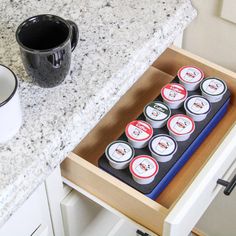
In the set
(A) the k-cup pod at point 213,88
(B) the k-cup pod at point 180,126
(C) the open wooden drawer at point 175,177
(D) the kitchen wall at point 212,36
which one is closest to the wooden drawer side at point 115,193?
(C) the open wooden drawer at point 175,177

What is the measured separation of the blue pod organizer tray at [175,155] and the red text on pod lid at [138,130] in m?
0.02

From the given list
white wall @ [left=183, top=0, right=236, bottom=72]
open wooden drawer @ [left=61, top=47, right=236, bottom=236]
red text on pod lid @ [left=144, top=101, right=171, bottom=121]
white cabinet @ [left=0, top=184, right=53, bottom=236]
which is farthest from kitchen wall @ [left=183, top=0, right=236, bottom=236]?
white cabinet @ [left=0, top=184, right=53, bottom=236]

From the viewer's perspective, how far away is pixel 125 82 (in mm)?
851

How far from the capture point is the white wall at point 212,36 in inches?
42.4

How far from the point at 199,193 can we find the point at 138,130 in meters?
0.15

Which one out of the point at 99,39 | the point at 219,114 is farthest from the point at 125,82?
the point at 219,114

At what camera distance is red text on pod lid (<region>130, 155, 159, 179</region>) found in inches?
33.4

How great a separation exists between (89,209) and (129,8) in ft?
1.18

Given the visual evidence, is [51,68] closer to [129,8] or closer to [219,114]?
[129,8]

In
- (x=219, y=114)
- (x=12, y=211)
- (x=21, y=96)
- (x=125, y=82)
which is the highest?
(x=219, y=114)

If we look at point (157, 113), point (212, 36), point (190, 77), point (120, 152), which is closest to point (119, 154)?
point (120, 152)

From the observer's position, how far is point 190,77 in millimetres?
984

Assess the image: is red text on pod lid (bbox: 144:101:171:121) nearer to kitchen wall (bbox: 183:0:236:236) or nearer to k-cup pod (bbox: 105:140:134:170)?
k-cup pod (bbox: 105:140:134:170)

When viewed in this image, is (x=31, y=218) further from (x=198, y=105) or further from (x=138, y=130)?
(x=198, y=105)
